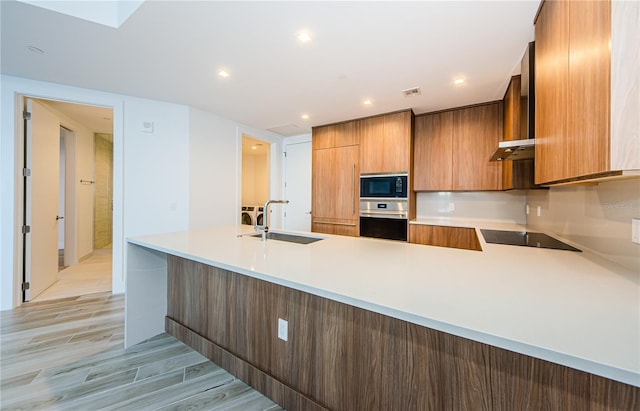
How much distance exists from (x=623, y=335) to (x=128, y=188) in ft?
13.4

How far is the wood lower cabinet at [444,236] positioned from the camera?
9.65ft

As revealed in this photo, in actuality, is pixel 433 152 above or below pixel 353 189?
above

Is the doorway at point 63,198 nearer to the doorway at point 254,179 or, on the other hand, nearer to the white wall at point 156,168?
the white wall at point 156,168

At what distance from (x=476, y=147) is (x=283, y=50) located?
104 inches

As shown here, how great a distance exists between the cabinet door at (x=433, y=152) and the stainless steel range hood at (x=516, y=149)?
1160mm

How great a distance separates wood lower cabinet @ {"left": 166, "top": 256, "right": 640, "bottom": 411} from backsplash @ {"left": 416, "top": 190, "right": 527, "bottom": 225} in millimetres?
3063

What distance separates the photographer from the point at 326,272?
1.17 metres

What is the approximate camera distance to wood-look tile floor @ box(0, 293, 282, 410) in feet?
4.90

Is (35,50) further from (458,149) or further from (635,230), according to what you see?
(458,149)

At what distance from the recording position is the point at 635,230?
3.68 feet

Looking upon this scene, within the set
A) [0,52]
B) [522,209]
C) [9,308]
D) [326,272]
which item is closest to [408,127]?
[522,209]

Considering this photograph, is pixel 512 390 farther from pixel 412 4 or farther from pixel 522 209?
pixel 522 209

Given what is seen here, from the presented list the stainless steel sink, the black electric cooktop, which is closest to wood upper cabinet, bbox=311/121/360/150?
the stainless steel sink

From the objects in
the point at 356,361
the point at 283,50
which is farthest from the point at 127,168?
the point at 356,361
